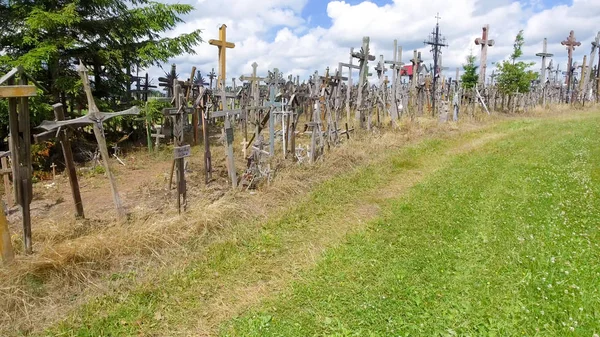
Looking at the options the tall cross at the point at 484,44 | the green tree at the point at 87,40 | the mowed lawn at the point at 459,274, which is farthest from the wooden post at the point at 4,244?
the tall cross at the point at 484,44

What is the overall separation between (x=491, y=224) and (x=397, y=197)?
1841 mm

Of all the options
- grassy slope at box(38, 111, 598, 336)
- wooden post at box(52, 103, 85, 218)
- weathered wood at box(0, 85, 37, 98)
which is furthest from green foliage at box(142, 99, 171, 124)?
weathered wood at box(0, 85, 37, 98)

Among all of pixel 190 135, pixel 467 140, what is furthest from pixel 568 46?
pixel 190 135

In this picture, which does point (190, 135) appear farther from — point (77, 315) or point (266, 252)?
point (77, 315)

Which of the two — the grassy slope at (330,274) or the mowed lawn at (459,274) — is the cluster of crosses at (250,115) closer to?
the grassy slope at (330,274)

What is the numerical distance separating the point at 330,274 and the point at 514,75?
2386cm

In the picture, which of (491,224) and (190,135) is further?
(190,135)

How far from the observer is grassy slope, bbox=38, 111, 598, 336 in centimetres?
354

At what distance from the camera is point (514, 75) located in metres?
23.9

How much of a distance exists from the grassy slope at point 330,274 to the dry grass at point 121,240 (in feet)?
1.02

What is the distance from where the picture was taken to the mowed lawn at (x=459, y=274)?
3.43 meters

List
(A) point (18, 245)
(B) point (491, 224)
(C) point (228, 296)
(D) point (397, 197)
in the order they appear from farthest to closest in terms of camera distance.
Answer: (D) point (397, 197)
(B) point (491, 224)
(A) point (18, 245)
(C) point (228, 296)

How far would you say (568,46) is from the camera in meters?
31.4

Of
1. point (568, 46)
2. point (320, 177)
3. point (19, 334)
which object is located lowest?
point (19, 334)
